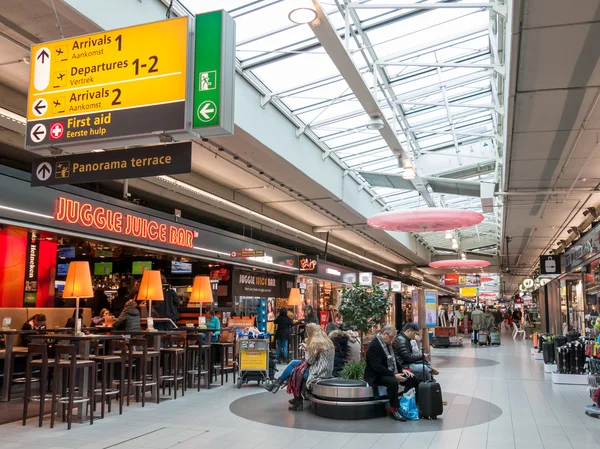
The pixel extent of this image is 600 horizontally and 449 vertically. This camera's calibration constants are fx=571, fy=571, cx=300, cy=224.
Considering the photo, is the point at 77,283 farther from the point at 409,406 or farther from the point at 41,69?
the point at 409,406

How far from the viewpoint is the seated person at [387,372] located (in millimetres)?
7578

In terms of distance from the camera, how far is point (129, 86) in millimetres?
4426

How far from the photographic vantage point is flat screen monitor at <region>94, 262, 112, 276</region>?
15359mm

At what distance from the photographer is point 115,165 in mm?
4891

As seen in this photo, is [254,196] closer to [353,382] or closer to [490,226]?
[353,382]

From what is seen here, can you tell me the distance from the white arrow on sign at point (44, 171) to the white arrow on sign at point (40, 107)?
0.61 meters

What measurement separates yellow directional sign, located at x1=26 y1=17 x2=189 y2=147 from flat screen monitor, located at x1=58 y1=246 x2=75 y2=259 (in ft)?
35.3

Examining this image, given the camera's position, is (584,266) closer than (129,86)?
No

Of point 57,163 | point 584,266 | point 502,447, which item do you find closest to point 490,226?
point 584,266

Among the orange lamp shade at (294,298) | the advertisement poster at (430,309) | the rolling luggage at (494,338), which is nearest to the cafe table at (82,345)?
the orange lamp shade at (294,298)

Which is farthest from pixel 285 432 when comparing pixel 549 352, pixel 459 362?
pixel 459 362

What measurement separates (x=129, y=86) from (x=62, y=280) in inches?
497

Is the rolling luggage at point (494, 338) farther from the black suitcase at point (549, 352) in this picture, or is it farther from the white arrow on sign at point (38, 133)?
the white arrow on sign at point (38, 133)

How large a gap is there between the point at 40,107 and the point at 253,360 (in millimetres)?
7261
